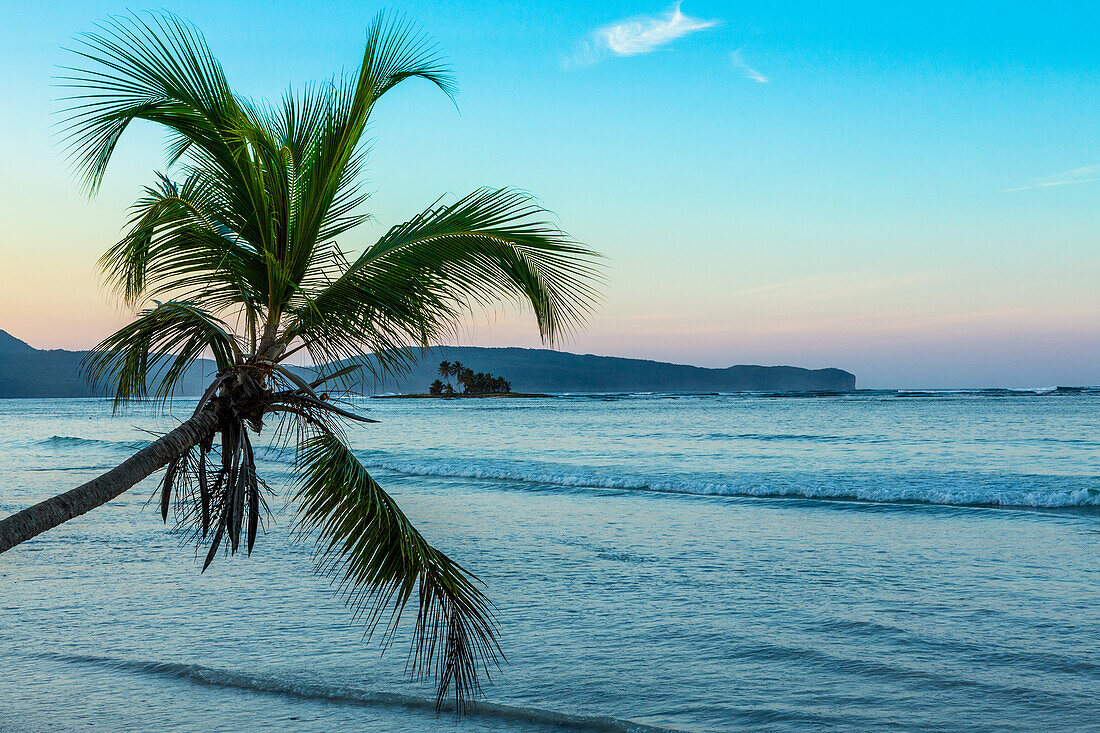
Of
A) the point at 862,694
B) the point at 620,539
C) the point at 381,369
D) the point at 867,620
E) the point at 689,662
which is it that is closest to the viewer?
the point at 381,369

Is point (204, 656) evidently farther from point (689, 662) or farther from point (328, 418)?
point (689, 662)

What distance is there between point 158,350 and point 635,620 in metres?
5.39

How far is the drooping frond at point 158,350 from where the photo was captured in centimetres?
511

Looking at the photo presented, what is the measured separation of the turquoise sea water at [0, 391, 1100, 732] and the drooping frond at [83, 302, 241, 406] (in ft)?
7.87

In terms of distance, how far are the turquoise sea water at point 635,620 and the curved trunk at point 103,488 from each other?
7.90ft

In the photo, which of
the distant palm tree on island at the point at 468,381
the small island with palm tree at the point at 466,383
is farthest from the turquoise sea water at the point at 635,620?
the distant palm tree on island at the point at 468,381

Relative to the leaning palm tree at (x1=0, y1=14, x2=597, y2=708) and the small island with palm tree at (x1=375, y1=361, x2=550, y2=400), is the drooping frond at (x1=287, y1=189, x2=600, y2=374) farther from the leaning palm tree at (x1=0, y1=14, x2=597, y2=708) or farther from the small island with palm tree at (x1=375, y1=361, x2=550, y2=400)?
the small island with palm tree at (x1=375, y1=361, x2=550, y2=400)

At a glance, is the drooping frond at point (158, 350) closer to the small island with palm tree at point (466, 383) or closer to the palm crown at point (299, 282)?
the palm crown at point (299, 282)

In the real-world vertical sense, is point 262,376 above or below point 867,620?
above

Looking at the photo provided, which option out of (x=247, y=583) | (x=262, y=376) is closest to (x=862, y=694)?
(x=262, y=376)

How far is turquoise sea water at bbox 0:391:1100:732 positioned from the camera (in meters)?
6.22

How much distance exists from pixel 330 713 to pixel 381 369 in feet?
8.41

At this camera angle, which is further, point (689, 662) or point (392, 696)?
point (689, 662)

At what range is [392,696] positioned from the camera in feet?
21.4
